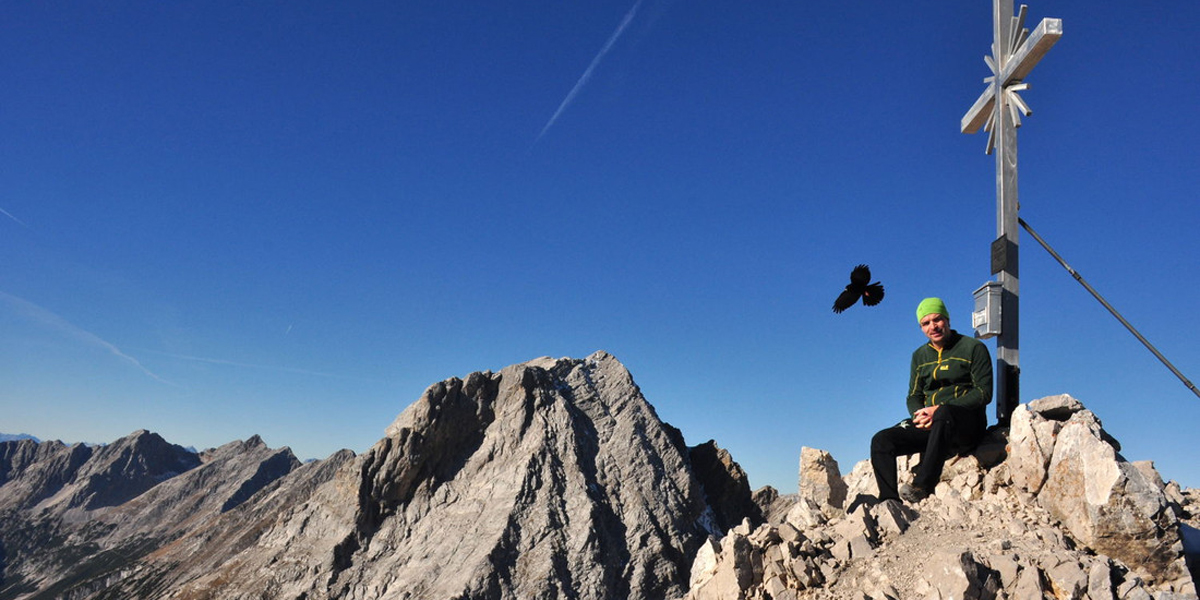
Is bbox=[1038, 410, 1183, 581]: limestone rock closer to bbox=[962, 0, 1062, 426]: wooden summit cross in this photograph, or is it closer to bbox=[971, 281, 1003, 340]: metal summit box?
bbox=[962, 0, 1062, 426]: wooden summit cross

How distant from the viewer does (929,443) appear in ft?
30.8

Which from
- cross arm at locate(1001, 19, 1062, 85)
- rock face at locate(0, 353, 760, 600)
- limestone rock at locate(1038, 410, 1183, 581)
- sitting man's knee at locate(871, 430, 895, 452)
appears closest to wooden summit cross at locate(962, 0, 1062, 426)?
cross arm at locate(1001, 19, 1062, 85)

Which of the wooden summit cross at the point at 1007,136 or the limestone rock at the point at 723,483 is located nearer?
the wooden summit cross at the point at 1007,136

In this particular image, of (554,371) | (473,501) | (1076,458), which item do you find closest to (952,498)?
(1076,458)

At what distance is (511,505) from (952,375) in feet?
265

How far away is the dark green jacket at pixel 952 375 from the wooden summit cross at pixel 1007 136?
109cm

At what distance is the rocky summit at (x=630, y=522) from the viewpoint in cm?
726

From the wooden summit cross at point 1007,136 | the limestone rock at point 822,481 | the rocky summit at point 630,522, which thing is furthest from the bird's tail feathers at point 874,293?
the limestone rock at point 822,481

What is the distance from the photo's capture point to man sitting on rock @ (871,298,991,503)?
367 inches

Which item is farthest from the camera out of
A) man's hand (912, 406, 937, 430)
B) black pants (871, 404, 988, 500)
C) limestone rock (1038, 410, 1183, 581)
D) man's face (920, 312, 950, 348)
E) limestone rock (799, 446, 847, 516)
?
limestone rock (799, 446, 847, 516)

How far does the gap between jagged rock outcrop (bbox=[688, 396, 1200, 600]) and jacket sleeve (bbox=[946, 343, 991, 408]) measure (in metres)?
0.48

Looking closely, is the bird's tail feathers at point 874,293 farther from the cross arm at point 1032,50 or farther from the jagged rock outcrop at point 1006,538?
the cross arm at point 1032,50

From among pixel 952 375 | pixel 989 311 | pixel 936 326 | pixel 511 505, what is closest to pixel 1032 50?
pixel 989 311

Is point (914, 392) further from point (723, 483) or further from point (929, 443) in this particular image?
point (723, 483)
